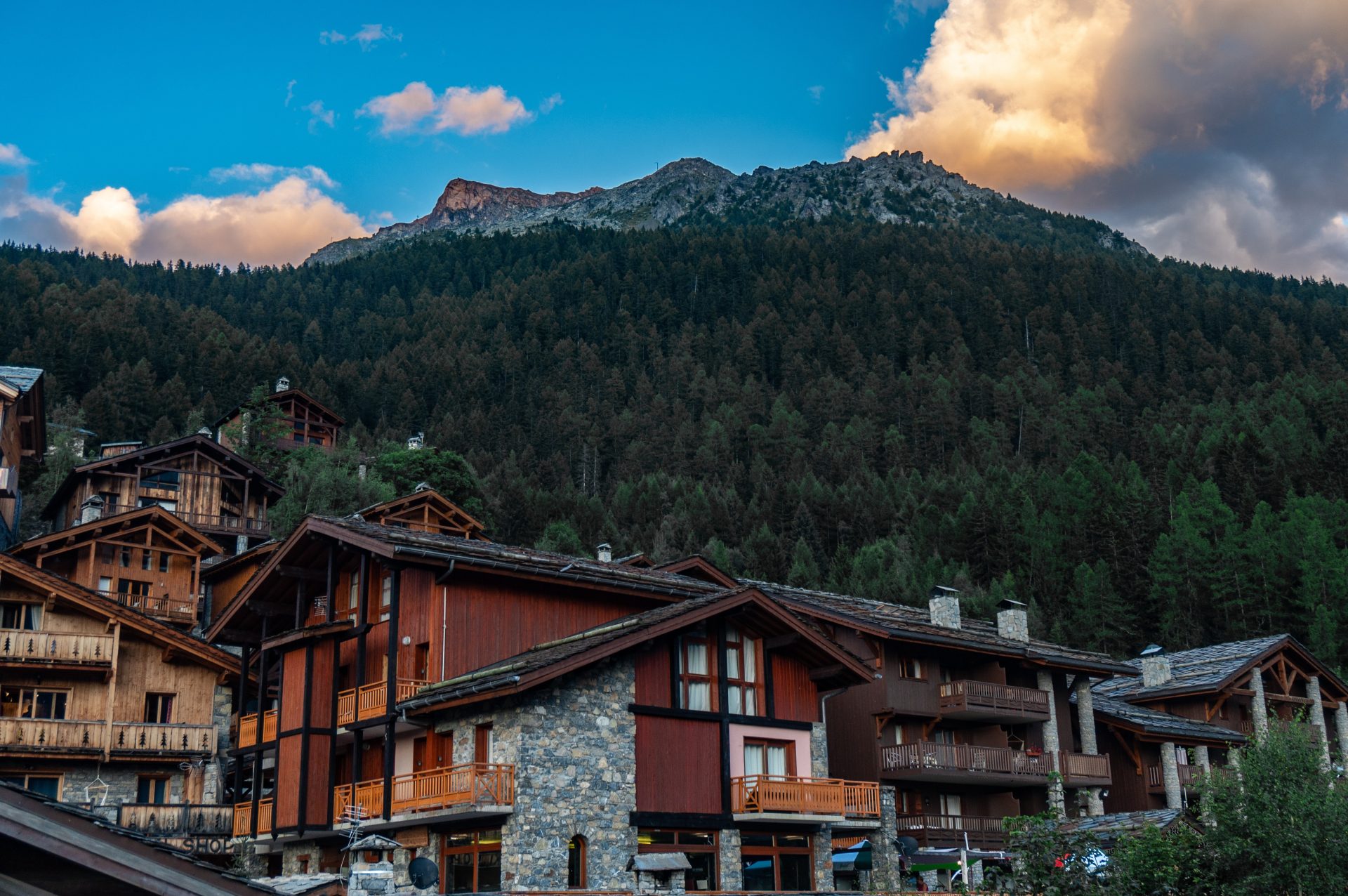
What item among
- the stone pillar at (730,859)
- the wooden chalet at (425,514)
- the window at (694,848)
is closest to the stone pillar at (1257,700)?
the stone pillar at (730,859)

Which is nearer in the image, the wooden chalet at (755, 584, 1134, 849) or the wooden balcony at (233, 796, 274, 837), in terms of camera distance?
the wooden balcony at (233, 796, 274, 837)

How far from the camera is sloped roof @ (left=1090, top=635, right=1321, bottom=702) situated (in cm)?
5234

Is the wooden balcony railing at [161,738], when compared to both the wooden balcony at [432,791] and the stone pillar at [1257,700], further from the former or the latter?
the stone pillar at [1257,700]

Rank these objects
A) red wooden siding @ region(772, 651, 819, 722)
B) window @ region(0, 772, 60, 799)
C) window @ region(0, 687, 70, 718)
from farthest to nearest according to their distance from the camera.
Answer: window @ region(0, 687, 70, 718)
window @ region(0, 772, 60, 799)
red wooden siding @ region(772, 651, 819, 722)

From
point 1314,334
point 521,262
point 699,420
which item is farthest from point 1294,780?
point 521,262

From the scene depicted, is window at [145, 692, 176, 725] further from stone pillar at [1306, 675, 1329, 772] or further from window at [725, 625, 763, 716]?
stone pillar at [1306, 675, 1329, 772]

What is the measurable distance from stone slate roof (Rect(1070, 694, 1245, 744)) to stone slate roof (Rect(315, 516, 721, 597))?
20.5 m

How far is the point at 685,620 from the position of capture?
1212 inches

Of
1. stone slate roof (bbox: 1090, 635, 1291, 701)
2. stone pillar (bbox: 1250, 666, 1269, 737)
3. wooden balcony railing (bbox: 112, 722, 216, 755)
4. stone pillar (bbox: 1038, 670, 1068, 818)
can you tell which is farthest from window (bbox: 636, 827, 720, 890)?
stone pillar (bbox: 1250, 666, 1269, 737)

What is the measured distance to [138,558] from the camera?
54.3 m

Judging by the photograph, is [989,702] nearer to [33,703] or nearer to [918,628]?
[918,628]

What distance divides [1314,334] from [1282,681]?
117 meters

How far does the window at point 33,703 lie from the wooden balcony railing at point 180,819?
611 cm

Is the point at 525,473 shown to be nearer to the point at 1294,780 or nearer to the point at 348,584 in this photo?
the point at 348,584
